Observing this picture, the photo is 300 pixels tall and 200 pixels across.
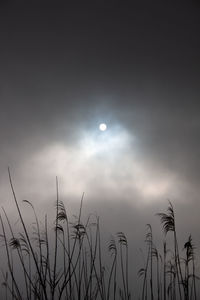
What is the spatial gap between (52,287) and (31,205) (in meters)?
1.13

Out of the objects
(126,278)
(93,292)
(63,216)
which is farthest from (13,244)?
(126,278)

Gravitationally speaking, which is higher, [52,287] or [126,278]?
[126,278]

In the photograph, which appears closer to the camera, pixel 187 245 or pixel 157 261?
pixel 187 245

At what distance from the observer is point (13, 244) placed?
256 inches

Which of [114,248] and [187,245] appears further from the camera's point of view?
[114,248]

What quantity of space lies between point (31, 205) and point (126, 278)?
11.4 feet

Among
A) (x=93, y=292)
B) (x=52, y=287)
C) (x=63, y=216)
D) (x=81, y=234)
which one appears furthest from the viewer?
(x=81, y=234)

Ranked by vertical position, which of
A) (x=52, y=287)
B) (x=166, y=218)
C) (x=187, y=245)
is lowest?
(x=52, y=287)

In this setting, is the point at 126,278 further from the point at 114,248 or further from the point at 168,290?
the point at 168,290

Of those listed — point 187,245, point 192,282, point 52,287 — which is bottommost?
point 52,287

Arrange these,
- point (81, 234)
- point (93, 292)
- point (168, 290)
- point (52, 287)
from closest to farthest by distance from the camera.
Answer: point (52, 287), point (93, 292), point (81, 234), point (168, 290)

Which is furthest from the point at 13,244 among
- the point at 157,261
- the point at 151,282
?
the point at 157,261

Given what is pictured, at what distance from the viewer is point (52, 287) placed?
15.2 ft

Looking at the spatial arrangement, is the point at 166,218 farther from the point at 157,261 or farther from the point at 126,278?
the point at 157,261
